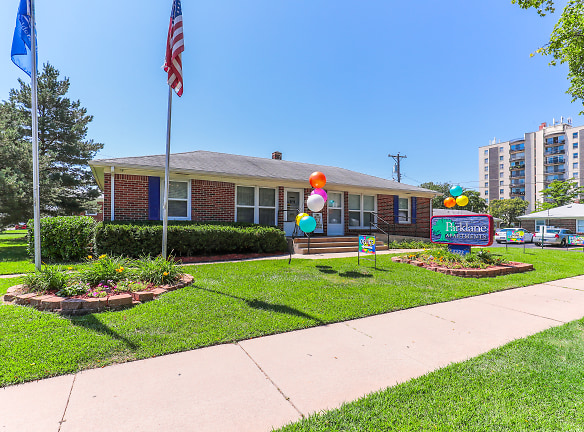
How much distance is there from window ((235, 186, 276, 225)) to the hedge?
5.55ft

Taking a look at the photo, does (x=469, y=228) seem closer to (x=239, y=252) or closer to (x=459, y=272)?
(x=459, y=272)

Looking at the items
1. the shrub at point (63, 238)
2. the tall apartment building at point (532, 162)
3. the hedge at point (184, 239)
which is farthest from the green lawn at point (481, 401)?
the tall apartment building at point (532, 162)

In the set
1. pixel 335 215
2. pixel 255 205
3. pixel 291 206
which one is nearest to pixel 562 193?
pixel 335 215

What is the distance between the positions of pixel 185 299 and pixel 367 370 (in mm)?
2992

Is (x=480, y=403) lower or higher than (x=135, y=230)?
lower

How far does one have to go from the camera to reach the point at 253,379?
246 cm

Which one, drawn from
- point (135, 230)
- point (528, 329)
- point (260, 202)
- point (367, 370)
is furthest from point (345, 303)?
point (260, 202)

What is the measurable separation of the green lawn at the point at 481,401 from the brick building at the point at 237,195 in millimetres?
9335

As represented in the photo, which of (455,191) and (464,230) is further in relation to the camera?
(455,191)

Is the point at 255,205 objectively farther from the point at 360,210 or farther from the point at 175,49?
the point at 175,49

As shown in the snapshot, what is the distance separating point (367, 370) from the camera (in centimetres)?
267

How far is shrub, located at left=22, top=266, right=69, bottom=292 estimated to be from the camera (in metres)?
4.37

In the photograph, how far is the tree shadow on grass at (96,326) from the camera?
10.0 feet

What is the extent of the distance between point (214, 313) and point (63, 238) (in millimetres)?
6823
